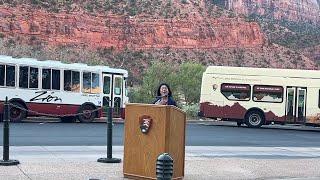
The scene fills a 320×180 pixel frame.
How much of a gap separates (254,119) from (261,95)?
1.26m

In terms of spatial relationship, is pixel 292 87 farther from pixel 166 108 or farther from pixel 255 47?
pixel 255 47

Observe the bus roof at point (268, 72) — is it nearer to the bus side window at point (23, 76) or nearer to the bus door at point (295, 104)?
the bus door at point (295, 104)

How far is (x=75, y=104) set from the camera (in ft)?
95.8

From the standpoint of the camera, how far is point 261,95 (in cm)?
3123

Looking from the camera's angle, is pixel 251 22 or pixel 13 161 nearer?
pixel 13 161

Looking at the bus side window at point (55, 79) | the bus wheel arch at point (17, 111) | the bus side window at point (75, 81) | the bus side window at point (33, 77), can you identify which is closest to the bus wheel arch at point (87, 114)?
the bus side window at point (75, 81)

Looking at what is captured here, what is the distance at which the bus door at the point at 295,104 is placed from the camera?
30.7 m

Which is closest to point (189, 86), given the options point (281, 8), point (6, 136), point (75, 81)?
point (75, 81)

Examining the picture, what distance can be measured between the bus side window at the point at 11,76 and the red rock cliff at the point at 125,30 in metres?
52.8

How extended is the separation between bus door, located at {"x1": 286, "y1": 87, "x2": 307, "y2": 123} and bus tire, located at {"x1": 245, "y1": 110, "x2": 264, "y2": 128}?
4.36ft

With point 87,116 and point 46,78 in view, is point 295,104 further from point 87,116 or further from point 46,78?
point 46,78

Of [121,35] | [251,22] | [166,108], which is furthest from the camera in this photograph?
[251,22]

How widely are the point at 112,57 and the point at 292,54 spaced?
30.9 m

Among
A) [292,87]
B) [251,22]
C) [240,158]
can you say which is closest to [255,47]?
[251,22]
